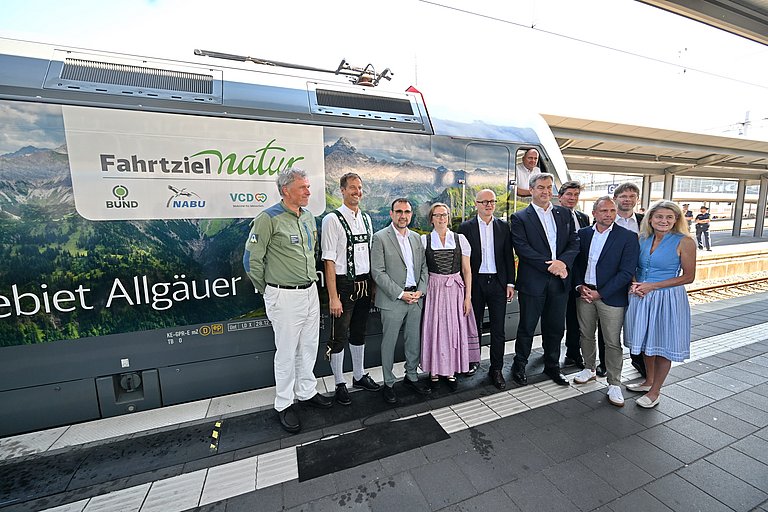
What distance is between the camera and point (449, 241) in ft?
10.4

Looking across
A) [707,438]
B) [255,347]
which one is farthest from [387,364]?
[707,438]

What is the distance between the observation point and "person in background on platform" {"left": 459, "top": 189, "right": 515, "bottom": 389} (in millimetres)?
3328

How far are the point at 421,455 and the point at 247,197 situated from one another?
96.9 inches

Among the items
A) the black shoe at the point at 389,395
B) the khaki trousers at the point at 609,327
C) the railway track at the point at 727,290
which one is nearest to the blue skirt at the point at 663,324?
the khaki trousers at the point at 609,327

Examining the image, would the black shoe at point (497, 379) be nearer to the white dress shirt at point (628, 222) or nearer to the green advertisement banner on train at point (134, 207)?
the white dress shirt at point (628, 222)

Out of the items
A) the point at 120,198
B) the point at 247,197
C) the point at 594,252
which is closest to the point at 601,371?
the point at 594,252

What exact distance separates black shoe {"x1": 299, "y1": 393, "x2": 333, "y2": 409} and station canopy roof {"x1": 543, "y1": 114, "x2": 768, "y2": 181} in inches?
465

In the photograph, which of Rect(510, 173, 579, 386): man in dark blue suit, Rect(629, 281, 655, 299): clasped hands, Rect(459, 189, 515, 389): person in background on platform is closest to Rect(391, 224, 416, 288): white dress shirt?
Rect(459, 189, 515, 389): person in background on platform

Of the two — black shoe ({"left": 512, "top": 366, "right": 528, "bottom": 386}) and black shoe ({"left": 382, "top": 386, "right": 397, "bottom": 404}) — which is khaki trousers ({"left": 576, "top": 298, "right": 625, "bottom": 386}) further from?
black shoe ({"left": 382, "top": 386, "right": 397, "bottom": 404})

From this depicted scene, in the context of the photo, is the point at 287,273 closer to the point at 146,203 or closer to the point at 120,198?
the point at 146,203

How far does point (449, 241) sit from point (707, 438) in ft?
8.28

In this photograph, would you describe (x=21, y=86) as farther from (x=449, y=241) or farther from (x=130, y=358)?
(x=449, y=241)

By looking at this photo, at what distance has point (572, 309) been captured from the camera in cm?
378

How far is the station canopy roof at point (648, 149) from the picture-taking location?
1259cm
